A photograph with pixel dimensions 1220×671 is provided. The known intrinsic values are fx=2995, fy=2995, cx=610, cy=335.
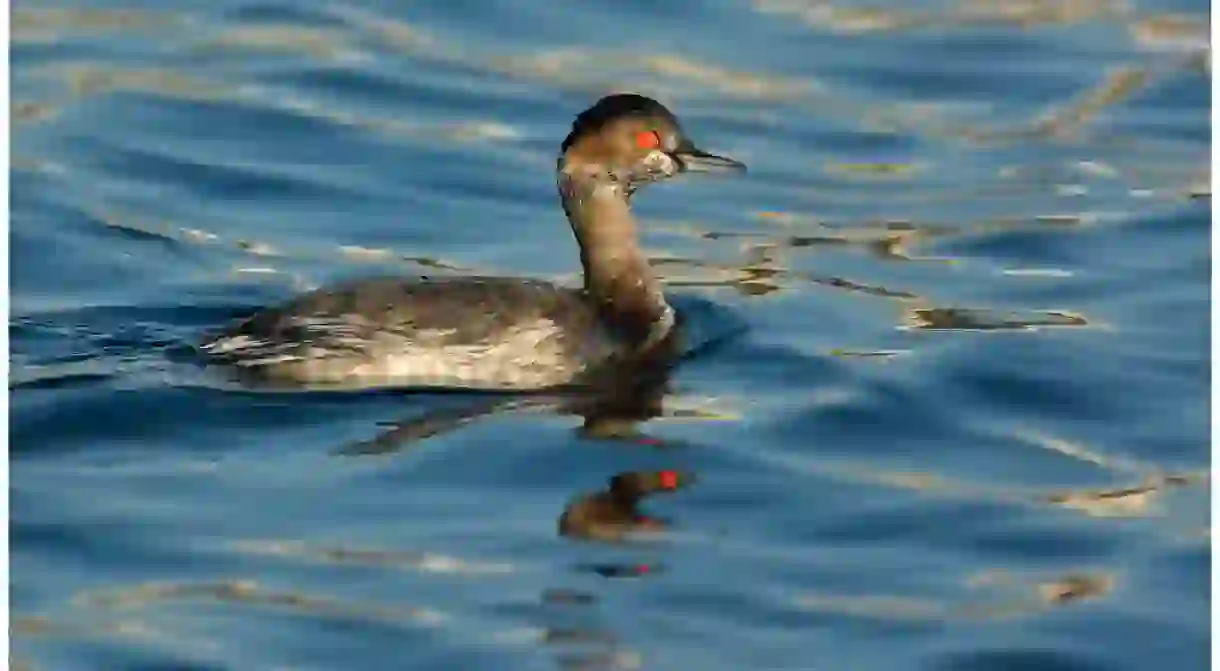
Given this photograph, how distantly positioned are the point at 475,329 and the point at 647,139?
1401 millimetres

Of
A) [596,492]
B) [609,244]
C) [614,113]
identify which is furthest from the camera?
[609,244]

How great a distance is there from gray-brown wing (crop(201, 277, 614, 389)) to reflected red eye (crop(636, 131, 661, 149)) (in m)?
1.02

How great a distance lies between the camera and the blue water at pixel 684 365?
350 inches

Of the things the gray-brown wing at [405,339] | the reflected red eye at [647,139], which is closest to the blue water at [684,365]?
the gray-brown wing at [405,339]

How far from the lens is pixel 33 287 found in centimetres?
1278

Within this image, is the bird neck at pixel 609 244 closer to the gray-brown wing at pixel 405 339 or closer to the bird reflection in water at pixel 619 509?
the gray-brown wing at pixel 405 339

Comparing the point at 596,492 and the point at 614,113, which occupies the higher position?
the point at 614,113

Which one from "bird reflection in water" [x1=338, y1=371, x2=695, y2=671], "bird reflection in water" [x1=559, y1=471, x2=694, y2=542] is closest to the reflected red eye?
"bird reflection in water" [x1=338, y1=371, x2=695, y2=671]

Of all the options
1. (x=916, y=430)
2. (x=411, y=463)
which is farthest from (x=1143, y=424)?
(x=411, y=463)

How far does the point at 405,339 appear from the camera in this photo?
35.9 feet

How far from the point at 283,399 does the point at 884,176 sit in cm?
517

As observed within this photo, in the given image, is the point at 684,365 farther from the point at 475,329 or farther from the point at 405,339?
the point at 405,339

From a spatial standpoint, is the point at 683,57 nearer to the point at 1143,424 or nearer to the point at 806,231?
the point at 806,231

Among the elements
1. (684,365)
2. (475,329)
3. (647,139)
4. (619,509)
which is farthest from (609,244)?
(619,509)
